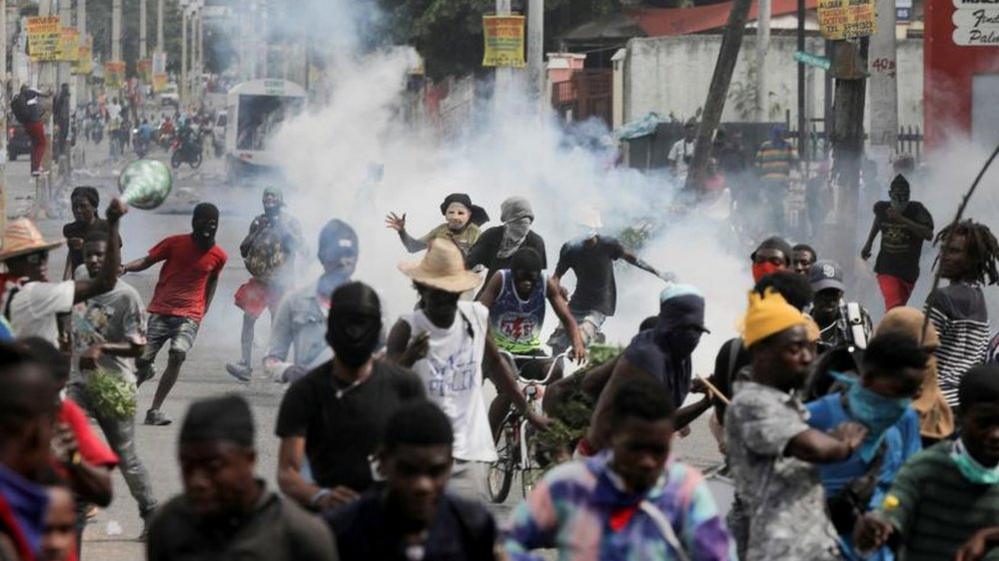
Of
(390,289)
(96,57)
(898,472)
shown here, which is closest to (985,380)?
(898,472)

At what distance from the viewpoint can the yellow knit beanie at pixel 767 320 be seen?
19.6ft

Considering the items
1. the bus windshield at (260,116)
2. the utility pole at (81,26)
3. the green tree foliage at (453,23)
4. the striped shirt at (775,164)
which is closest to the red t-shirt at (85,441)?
the striped shirt at (775,164)

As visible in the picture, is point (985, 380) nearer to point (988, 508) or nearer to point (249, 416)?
point (988, 508)

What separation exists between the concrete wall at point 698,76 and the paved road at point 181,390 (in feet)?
25.4

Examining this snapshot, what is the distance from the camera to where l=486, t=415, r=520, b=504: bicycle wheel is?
37.6ft

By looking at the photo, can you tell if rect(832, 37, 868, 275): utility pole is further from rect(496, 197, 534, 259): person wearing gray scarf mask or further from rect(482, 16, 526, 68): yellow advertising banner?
rect(482, 16, 526, 68): yellow advertising banner

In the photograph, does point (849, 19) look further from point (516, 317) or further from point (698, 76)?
point (698, 76)

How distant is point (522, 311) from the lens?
11.8 metres

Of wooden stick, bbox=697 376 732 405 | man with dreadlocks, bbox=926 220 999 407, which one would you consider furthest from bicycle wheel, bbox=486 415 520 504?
wooden stick, bbox=697 376 732 405

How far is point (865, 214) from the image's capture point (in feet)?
80.6

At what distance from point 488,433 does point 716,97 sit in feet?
65.6

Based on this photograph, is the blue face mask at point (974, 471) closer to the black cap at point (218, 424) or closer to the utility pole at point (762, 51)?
the black cap at point (218, 424)

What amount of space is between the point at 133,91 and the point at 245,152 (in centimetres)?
4284

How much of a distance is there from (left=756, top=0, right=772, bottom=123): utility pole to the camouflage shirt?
2853 centimetres
